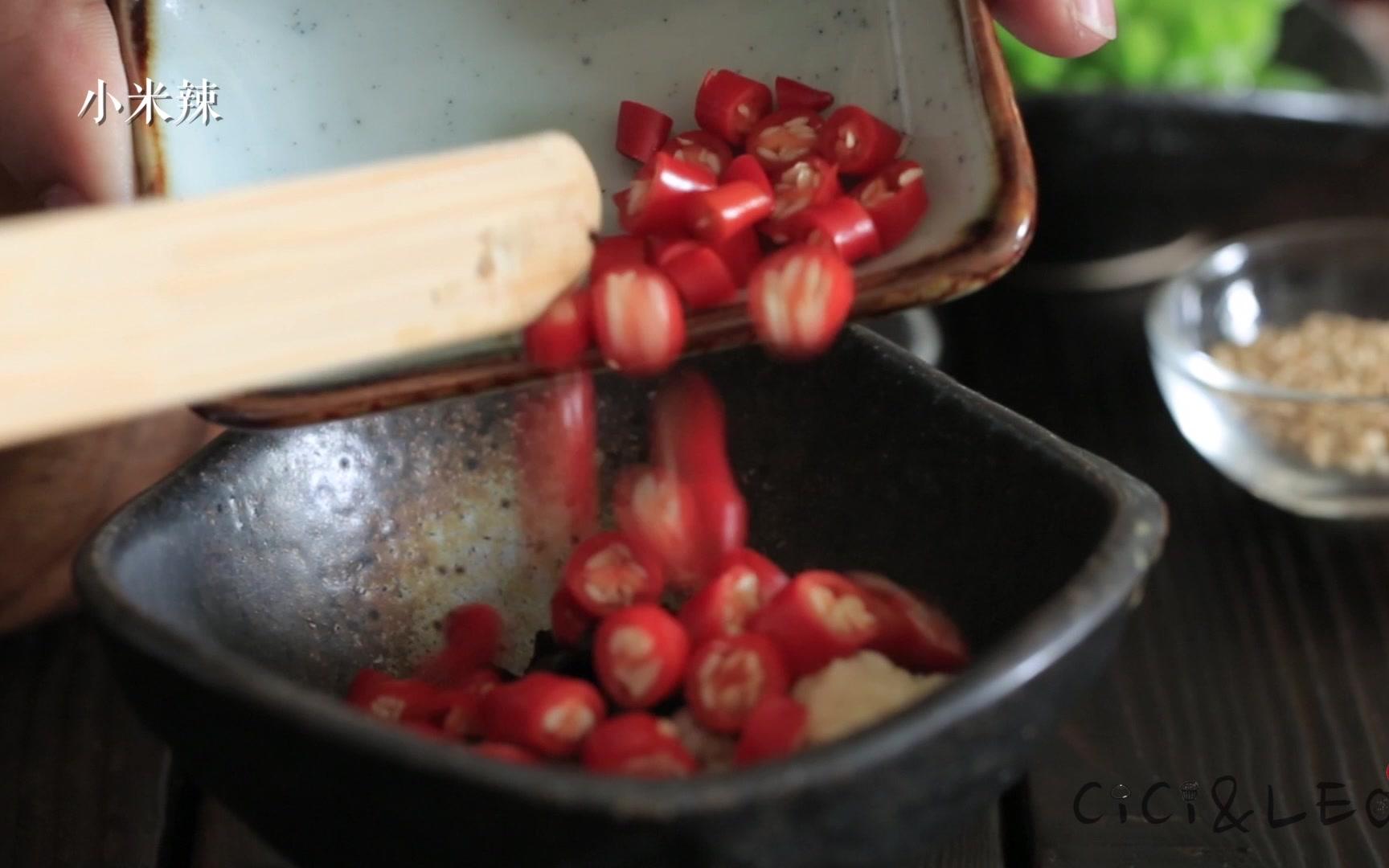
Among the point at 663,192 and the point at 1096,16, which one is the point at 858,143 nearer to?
the point at 663,192

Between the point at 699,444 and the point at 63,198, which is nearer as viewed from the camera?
the point at 699,444

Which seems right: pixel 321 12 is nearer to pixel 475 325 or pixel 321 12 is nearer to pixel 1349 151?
pixel 475 325

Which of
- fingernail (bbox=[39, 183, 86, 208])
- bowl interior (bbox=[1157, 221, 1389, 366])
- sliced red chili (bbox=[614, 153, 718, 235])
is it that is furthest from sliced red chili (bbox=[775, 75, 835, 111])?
bowl interior (bbox=[1157, 221, 1389, 366])

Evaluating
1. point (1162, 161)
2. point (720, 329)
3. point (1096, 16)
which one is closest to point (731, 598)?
point (720, 329)

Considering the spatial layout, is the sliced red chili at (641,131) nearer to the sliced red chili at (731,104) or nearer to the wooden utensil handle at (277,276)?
the sliced red chili at (731,104)

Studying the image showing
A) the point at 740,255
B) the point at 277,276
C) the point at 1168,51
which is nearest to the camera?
the point at 277,276

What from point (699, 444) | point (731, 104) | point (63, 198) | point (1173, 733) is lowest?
point (1173, 733)

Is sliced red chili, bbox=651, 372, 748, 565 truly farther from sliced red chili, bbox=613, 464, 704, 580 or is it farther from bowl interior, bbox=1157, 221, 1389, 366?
bowl interior, bbox=1157, 221, 1389, 366
